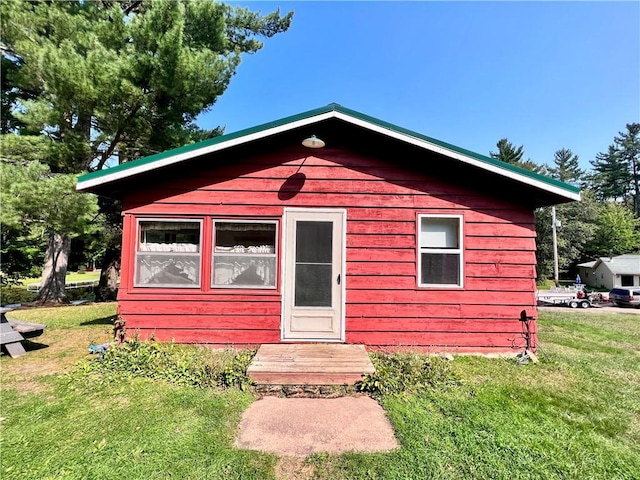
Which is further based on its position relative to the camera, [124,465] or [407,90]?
[407,90]

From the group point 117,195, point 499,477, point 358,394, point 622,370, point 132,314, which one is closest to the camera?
point 499,477

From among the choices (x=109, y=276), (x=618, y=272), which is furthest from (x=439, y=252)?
(x=618, y=272)

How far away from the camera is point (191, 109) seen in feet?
34.8

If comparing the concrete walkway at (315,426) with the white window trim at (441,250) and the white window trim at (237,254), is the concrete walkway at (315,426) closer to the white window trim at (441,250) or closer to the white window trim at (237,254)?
the white window trim at (237,254)

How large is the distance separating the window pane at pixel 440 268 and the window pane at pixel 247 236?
97.6 inches

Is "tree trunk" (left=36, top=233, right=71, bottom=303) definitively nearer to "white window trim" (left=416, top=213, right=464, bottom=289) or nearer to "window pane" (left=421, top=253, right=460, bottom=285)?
"white window trim" (left=416, top=213, right=464, bottom=289)

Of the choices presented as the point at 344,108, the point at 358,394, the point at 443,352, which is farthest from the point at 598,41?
the point at 358,394

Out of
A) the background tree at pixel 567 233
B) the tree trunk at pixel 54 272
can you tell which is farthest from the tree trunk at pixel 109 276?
the background tree at pixel 567 233

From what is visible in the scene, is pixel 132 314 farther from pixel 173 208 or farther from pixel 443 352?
pixel 443 352

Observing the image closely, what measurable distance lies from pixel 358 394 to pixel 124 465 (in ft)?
7.58

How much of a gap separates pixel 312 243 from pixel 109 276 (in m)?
12.8

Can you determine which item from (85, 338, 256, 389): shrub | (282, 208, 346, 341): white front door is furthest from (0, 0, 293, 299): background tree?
(85, 338, 256, 389): shrub

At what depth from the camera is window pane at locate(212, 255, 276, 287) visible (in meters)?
5.02

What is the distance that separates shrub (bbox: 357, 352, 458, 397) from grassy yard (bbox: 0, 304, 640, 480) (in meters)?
0.14
